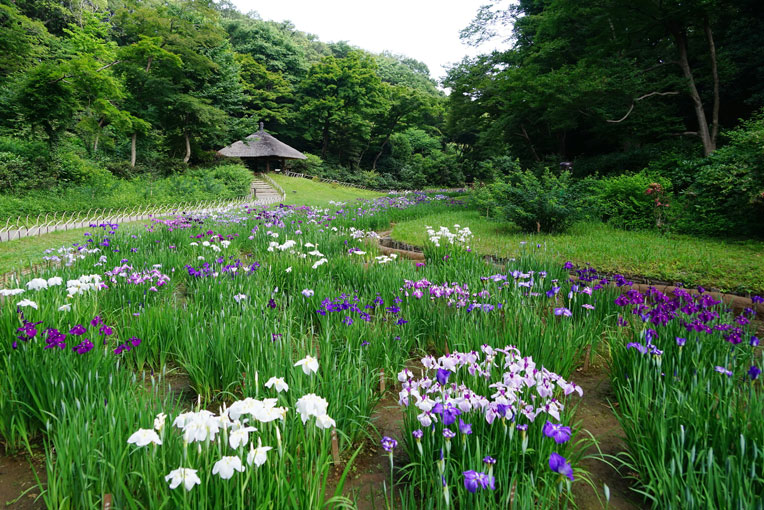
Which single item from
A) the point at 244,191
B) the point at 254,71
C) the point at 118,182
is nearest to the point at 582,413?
the point at 118,182

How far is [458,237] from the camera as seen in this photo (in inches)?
253

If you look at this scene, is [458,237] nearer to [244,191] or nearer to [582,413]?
[582,413]

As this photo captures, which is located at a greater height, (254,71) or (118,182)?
(254,71)

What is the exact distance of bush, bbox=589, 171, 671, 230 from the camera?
9.14 meters

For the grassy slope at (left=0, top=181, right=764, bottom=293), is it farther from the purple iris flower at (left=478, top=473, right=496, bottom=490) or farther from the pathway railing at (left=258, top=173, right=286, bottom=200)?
the pathway railing at (left=258, top=173, right=286, bottom=200)

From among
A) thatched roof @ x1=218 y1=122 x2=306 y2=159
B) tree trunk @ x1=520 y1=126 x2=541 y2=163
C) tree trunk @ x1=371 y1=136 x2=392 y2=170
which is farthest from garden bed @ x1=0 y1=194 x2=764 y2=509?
tree trunk @ x1=371 y1=136 x2=392 y2=170

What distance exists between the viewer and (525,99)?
1325cm

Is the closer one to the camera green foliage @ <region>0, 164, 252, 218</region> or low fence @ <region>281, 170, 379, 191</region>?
green foliage @ <region>0, 164, 252, 218</region>

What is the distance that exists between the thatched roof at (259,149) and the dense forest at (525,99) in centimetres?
110

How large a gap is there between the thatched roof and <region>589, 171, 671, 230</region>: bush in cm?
2783

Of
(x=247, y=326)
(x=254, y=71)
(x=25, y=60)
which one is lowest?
(x=247, y=326)

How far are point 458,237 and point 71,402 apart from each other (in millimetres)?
5431

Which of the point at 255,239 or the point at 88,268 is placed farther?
the point at 255,239

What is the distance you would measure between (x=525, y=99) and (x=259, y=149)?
25.5 m
